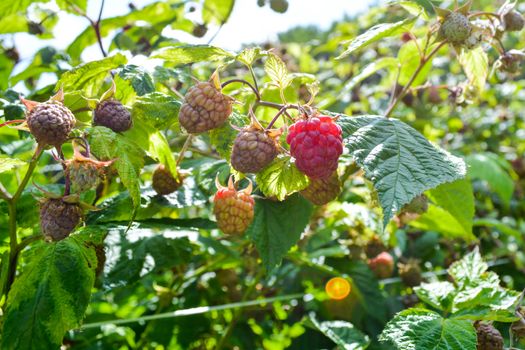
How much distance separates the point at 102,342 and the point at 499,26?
1.48 m

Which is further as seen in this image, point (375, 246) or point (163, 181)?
point (375, 246)

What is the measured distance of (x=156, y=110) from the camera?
1.16m

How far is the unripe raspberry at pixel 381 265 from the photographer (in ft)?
6.48

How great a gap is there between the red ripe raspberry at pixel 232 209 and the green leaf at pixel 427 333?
13.4 inches

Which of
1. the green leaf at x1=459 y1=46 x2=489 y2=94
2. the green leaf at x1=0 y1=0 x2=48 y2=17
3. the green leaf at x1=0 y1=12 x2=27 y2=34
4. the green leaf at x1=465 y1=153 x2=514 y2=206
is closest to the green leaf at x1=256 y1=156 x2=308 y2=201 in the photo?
the green leaf at x1=459 y1=46 x2=489 y2=94

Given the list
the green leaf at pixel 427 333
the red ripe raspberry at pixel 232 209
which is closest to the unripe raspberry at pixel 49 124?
the red ripe raspberry at pixel 232 209

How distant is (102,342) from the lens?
1.93 m

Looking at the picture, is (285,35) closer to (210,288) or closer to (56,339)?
(210,288)

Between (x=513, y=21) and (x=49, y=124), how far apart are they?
1.19m

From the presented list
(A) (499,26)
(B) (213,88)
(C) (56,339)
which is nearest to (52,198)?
(C) (56,339)

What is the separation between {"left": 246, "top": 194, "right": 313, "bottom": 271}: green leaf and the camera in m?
1.34

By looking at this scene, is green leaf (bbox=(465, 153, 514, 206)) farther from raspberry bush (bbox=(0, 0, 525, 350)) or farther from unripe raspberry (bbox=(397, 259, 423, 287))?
unripe raspberry (bbox=(397, 259, 423, 287))

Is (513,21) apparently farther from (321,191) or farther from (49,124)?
(49,124)

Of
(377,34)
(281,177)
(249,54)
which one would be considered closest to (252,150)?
(281,177)
